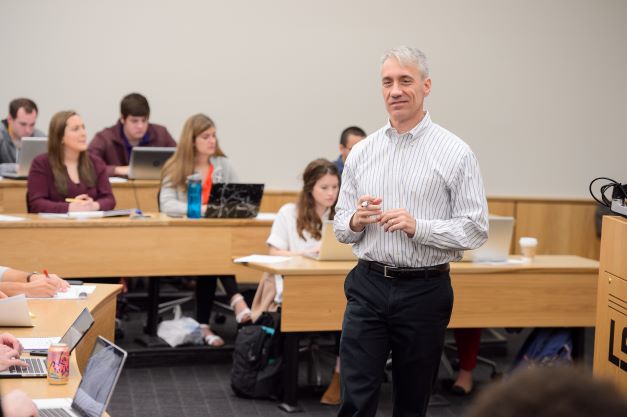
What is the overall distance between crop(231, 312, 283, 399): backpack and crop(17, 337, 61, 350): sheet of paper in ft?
6.18

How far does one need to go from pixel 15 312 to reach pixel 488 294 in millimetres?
2662

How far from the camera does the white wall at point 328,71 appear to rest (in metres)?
7.98

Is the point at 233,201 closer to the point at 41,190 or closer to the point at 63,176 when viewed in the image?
the point at 63,176

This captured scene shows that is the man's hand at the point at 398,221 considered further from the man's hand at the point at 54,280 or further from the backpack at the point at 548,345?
the backpack at the point at 548,345

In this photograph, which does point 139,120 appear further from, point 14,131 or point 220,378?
point 220,378

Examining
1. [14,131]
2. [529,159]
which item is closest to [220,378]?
[14,131]

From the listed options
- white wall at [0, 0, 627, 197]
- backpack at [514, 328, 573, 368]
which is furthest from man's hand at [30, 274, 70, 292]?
white wall at [0, 0, 627, 197]

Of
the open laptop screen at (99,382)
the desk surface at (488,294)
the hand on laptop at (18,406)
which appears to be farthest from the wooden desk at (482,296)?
the hand on laptop at (18,406)

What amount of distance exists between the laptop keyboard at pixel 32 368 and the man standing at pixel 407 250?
1050 mm

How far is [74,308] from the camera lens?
3.44 meters

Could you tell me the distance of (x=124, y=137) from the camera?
7066mm

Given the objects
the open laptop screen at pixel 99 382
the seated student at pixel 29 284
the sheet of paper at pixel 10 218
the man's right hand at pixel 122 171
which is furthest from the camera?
the man's right hand at pixel 122 171

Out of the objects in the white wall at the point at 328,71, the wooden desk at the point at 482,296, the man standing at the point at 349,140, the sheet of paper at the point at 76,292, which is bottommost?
the wooden desk at the point at 482,296

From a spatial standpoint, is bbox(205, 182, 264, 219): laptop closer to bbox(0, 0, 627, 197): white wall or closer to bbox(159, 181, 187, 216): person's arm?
bbox(159, 181, 187, 216): person's arm
